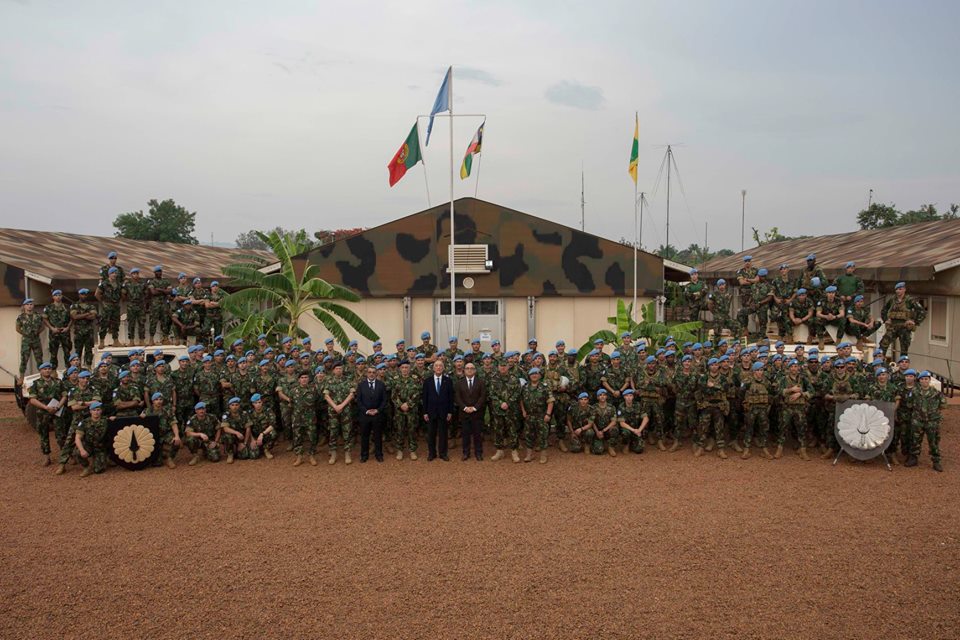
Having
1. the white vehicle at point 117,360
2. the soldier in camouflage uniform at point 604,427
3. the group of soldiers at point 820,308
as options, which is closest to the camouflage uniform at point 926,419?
the group of soldiers at point 820,308

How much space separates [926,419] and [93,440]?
1175 centimetres

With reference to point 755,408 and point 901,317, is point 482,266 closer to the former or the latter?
point 755,408

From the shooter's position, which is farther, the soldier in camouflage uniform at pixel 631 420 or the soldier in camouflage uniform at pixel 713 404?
the soldier in camouflage uniform at pixel 631 420

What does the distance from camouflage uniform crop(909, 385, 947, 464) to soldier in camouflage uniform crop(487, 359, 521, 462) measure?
5.60 metres

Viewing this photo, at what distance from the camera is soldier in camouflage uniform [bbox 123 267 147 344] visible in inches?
541

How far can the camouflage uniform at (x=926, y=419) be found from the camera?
939 centimetres

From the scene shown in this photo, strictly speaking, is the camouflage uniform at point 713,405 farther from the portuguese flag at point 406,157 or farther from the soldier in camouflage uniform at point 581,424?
the portuguese flag at point 406,157

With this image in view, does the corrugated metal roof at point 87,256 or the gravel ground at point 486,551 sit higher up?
the corrugated metal roof at point 87,256

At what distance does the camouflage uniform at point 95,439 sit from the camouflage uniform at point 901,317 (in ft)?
45.7

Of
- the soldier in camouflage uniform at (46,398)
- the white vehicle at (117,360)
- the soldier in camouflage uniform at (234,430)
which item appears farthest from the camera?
the white vehicle at (117,360)

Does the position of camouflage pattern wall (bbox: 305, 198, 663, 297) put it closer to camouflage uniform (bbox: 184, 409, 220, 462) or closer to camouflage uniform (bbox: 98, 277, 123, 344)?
camouflage uniform (bbox: 98, 277, 123, 344)

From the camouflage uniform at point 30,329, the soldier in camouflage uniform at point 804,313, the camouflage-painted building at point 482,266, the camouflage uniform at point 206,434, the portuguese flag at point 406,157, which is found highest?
the portuguese flag at point 406,157

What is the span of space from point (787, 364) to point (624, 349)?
8.36 feet

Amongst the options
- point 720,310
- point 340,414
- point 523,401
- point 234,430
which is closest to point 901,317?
point 720,310
